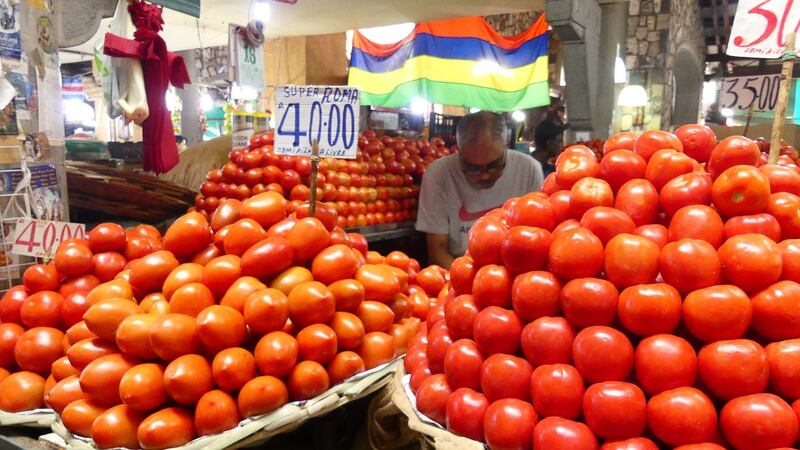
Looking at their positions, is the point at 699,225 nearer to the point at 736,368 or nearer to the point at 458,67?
the point at 736,368

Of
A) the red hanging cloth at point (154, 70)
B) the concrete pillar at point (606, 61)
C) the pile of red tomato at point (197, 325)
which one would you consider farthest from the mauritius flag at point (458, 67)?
the pile of red tomato at point (197, 325)

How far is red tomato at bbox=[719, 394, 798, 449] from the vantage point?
41.0 inches

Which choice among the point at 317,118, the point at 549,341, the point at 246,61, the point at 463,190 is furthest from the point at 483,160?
the point at 549,341

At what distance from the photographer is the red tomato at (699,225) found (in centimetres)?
127

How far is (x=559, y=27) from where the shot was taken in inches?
184

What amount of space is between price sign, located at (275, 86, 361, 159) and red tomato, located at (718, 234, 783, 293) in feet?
5.12

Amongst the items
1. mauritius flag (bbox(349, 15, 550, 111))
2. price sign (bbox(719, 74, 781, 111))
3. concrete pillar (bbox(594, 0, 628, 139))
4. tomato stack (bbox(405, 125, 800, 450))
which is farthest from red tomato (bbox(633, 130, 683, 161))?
mauritius flag (bbox(349, 15, 550, 111))

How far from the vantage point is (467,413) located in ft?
4.28

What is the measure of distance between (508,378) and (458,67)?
8.05 m

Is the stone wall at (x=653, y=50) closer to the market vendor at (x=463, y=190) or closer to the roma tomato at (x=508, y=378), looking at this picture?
the market vendor at (x=463, y=190)

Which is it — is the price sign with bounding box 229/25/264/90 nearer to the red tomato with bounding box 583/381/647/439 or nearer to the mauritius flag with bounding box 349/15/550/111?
the red tomato with bounding box 583/381/647/439

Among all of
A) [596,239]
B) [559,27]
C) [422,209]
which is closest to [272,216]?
[596,239]

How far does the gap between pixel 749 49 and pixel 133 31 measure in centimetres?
292

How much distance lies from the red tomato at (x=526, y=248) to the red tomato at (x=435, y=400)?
0.35m
